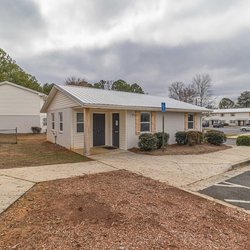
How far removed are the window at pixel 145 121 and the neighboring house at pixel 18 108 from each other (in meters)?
17.0

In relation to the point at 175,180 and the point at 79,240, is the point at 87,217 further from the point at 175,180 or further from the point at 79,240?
the point at 175,180

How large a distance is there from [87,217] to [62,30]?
12.4 m

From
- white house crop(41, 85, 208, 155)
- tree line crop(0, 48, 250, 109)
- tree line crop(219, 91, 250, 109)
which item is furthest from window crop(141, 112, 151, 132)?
tree line crop(219, 91, 250, 109)

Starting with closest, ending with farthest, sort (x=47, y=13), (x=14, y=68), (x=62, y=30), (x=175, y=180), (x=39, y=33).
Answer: (x=175, y=180) < (x=47, y=13) < (x=62, y=30) < (x=39, y=33) < (x=14, y=68)

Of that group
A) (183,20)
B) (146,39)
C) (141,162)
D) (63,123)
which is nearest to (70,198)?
(141,162)

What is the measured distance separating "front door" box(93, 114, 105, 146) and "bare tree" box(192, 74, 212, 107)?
4952cm

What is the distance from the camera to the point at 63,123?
14273mm

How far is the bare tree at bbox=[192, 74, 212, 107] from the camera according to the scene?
5900 centimetres

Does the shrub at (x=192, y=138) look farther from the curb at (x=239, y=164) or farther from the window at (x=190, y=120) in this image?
the curb at (x=239, y=164)

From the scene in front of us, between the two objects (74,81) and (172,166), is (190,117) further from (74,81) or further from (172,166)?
(74,81)

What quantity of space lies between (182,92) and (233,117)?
59.0 feet

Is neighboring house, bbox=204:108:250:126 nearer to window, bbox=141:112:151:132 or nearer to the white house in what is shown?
the white house

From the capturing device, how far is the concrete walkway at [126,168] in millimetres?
5992

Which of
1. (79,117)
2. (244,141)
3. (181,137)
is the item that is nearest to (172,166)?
(181,137)
